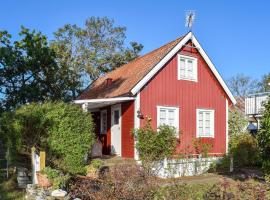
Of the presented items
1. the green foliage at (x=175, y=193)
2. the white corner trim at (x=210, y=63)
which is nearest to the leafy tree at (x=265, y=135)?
the green foliage at (x=175, y=193)

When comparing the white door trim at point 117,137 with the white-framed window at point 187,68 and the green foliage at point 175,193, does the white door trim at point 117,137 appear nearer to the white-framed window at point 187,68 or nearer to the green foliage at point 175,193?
the white-framed window at point 187,68

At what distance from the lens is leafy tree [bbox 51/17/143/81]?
35.3m

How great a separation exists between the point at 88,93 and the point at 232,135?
9611 mm

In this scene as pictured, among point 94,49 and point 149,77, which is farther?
point 94,49

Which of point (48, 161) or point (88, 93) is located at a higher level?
point (88, 93)

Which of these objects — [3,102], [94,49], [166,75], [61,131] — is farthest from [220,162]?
[94,49]

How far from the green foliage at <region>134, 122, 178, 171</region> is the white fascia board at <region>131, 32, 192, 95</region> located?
1.90 m

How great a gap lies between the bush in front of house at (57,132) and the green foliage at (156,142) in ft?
12.8

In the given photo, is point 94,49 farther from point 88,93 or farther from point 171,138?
point 171,138

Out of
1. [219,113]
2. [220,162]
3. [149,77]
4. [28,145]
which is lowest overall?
[220,162]

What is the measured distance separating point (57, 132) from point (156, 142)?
5.48 m

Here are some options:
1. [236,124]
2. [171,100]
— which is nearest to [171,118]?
[171,100]

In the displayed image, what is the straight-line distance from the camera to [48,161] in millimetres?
13414

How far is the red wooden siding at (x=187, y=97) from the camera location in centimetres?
1878
